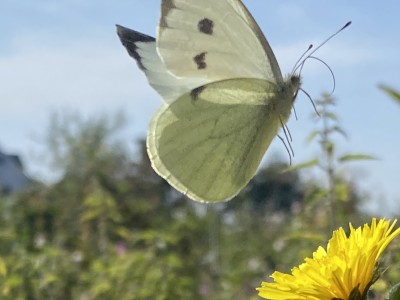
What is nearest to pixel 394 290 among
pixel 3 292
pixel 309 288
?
pixel 309 288

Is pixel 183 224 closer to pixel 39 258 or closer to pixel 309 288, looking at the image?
pixel 39 258

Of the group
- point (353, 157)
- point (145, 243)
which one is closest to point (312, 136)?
point (353, 157)

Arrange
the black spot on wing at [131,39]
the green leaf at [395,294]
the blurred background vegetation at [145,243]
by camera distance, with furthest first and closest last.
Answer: the blurred background vegetation at [145,243], the black spot on wing at [131,39], the green leaf at [395,294]

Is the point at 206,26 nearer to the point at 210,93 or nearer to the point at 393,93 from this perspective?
the point at 210,93

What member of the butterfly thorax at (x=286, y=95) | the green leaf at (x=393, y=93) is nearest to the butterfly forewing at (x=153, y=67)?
the butterfly thorax at (x=286, y=95)

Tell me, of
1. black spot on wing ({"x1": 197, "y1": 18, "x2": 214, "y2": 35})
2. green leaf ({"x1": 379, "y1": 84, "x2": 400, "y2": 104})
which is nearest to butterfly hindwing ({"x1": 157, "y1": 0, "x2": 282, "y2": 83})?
black spot on wing ({"x1": 197, "y1": 18, "x2": 214, "y2": 35})

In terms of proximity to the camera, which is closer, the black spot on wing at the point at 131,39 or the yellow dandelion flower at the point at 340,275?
the yellow dandelion flower at the point at 340,275

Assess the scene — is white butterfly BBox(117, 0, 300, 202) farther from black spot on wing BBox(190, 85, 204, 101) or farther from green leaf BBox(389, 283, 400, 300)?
green leaf BBox(389, 283, 400, 300)

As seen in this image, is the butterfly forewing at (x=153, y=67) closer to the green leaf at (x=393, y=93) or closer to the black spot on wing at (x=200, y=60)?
the black spot on wing at (x=200, y=60)
